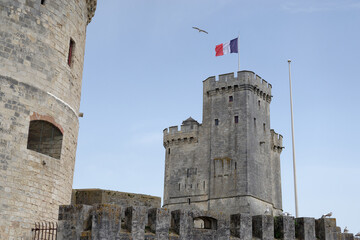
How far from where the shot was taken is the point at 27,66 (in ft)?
46.8

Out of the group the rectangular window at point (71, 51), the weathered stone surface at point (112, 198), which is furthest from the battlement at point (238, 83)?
the rectangular window at point (71, 51)

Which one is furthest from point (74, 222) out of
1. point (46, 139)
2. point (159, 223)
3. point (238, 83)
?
point (238, 83)

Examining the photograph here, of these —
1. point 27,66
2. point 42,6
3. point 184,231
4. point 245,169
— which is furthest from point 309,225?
point 245,169

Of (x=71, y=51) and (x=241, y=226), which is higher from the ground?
(x=71, y=51)

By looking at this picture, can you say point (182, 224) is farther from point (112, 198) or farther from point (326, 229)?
point (112, 198)

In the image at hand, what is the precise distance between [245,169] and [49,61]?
109 ft

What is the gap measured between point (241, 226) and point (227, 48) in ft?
119

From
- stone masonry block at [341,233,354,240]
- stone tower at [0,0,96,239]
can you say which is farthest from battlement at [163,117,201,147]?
stone masonry block at [341,233,354,240]

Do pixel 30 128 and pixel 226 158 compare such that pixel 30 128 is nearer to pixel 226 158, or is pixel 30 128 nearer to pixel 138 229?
pixel 138 229

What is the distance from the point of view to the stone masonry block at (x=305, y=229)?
12.8m

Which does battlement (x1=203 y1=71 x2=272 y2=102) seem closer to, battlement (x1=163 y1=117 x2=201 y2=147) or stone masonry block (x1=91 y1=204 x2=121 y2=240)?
battlement (x1=163 y1=117 x2=201 y2=147)

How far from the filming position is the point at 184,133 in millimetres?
51438

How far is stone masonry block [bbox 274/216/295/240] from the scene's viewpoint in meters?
12.6

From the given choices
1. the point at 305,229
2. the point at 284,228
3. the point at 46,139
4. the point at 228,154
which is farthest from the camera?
the point at 228,154
